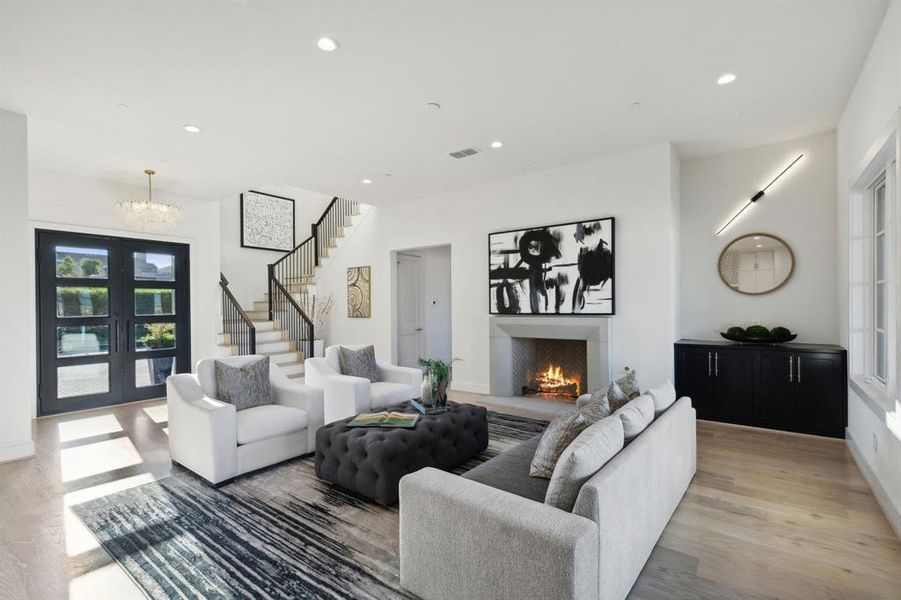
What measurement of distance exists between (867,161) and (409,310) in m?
6.14

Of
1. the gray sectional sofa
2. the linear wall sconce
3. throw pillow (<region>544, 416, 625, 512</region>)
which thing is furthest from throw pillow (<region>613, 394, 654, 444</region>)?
the linear wall sconce

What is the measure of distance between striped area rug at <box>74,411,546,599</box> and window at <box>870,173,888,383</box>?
3947 millimetres


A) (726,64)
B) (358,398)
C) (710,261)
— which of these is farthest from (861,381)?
(358,398)

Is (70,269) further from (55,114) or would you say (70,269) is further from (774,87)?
(774,87)

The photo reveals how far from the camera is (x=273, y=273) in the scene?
8.62m

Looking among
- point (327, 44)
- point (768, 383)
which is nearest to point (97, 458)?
point (327, 44)

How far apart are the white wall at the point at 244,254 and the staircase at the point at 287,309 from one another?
25cm

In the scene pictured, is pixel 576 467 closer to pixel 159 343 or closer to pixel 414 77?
pixel 414 77

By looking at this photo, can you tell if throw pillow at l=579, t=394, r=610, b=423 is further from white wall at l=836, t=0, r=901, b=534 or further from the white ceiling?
the white ceiling

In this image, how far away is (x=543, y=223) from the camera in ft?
18.9

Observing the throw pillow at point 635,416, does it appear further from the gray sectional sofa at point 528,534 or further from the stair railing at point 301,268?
the stair railing at point 301,268

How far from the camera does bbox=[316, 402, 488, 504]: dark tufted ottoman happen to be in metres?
2.82

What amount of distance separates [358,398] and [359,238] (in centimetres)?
441

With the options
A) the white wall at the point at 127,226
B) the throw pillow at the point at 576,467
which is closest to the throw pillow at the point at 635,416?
the throw pillow at the point at 576,467
